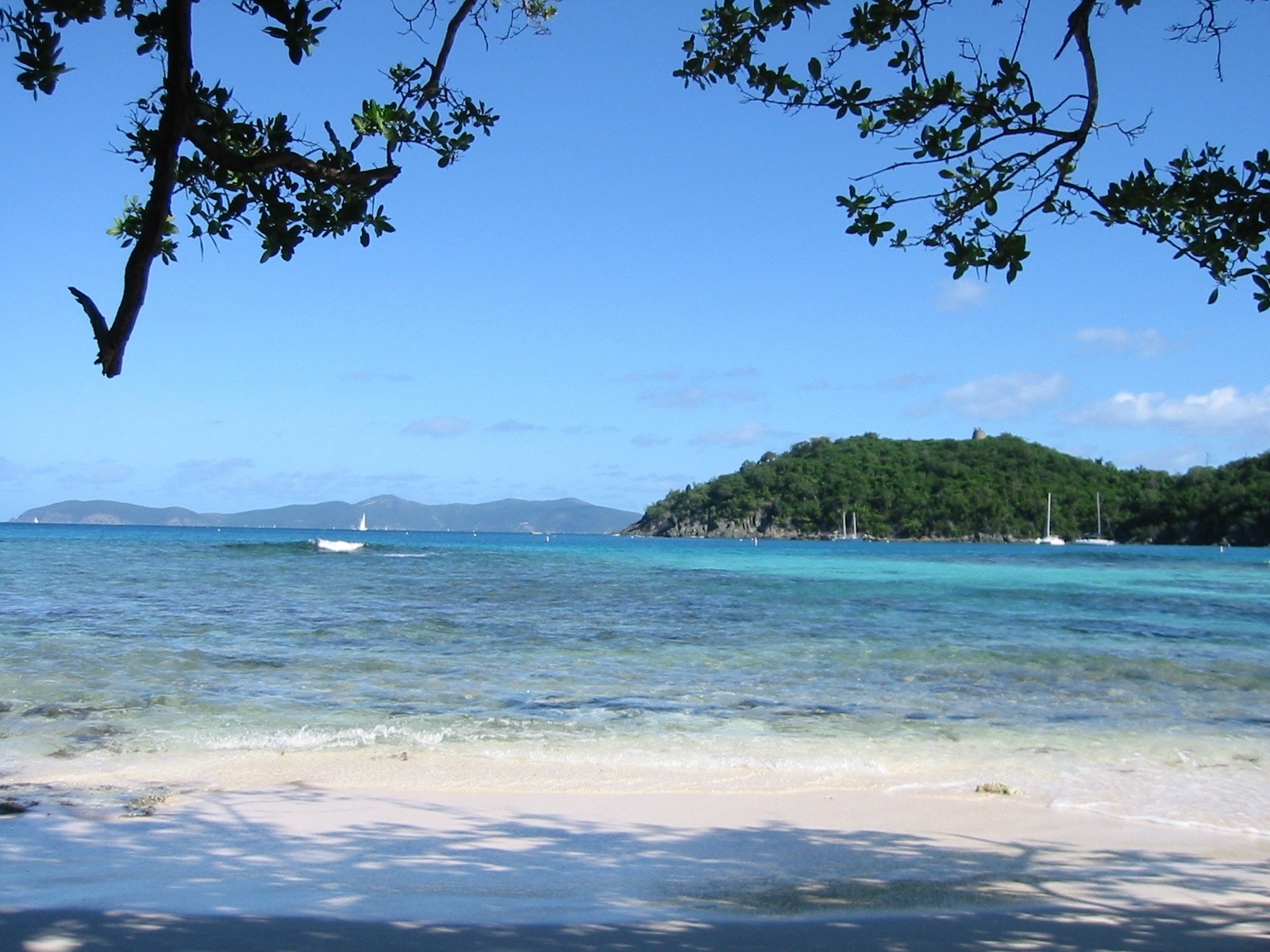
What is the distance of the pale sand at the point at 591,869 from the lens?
3818 mm

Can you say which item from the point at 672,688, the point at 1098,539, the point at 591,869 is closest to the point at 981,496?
the point at 1098,539

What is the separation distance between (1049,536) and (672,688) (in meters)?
107

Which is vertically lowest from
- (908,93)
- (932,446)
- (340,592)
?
(340,592)

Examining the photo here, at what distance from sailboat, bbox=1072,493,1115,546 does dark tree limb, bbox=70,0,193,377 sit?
11144 cm

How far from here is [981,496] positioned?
4550 inches

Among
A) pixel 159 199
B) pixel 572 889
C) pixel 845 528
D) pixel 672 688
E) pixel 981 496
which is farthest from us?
pixel 845 528

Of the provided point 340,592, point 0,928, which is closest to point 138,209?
point 0,928

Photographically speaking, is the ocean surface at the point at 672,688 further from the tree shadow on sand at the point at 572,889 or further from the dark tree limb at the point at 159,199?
the dark tree limb at the point at 159,199

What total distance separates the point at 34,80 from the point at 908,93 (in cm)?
325

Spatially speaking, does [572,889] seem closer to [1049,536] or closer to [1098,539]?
[1049,536]

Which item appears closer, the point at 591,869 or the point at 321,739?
the point at 591,869

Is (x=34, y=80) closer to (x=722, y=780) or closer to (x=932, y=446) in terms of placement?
(x=722, y=780)

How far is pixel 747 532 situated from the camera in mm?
134750

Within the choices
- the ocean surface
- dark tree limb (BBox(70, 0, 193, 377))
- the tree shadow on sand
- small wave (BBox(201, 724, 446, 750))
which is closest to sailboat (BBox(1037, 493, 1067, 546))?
the ocean surface
